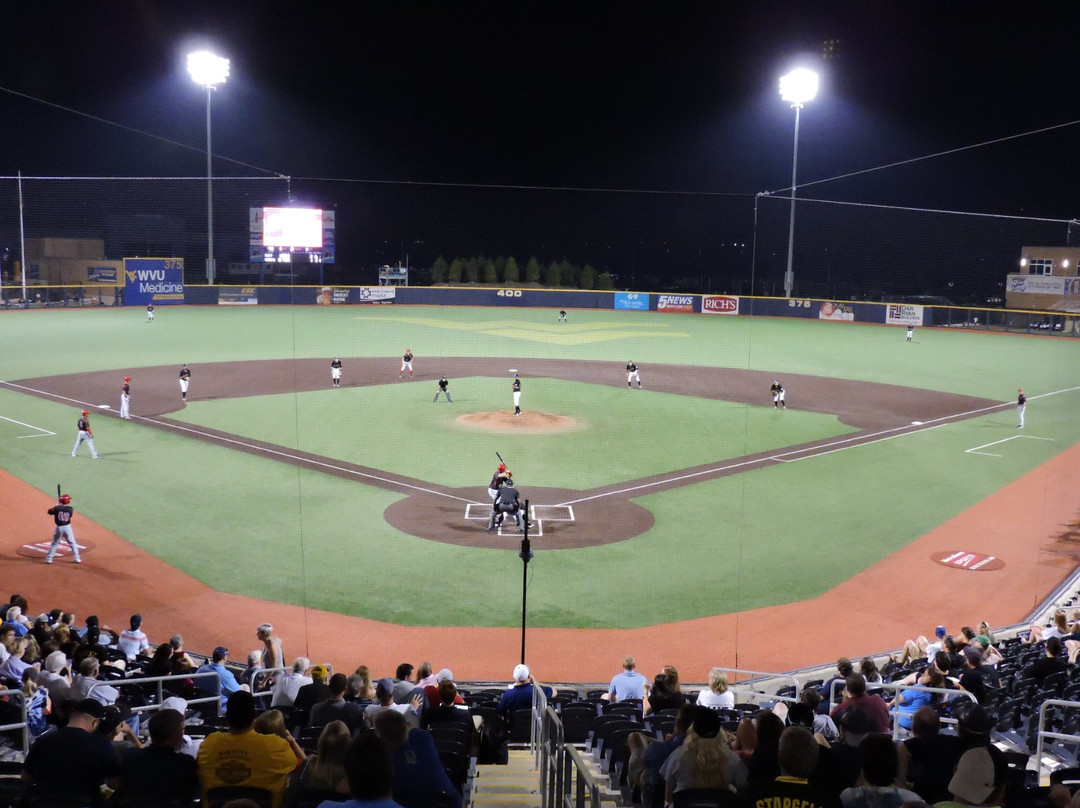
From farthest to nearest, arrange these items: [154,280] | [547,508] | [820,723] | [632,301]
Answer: [632,301] → [154,280] → [547,508] → [820,723]

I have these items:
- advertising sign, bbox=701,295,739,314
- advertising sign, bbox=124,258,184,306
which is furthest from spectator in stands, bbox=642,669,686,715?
advertising sign, bbox=701,295,739,314

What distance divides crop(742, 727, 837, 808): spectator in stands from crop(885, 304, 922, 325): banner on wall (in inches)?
2766

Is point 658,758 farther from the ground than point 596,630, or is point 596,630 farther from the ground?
point 658,758

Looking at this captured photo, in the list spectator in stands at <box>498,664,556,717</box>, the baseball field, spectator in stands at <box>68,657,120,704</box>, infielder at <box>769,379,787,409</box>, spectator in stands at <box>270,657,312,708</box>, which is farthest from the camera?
infielder at <box>769,379,787,409</box>

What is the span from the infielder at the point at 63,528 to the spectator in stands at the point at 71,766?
12.3 meters

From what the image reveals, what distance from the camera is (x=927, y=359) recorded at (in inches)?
2072

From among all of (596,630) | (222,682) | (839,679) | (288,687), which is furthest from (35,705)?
(596,630)

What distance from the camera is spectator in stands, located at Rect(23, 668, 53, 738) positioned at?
7.93 metres

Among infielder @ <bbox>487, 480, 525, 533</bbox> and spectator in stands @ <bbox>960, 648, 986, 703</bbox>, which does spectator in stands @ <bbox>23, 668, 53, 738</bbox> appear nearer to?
spectator in stands @ <bbox>960, 648, 986, 703</bbox>

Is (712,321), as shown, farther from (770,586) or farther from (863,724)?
(863,724)

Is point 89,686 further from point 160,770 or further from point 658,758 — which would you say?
point 658,758

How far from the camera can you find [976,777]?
173 inches

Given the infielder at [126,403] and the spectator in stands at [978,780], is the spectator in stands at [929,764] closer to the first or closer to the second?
the spectator in stands at [978,780]

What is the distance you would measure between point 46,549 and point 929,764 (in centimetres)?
1710
